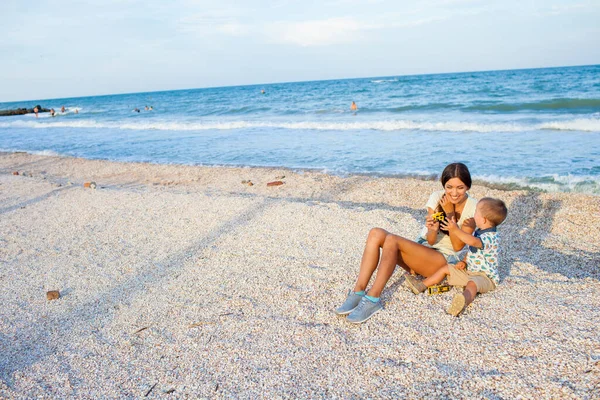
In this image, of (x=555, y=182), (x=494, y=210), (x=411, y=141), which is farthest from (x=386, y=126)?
(x=494, y=210)

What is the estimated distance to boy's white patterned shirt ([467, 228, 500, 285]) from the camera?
11.0ft

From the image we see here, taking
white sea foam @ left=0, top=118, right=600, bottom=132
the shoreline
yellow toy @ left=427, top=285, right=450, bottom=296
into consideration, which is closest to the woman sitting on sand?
yellow toy @ left=427, top=285, right=450, bottom=296

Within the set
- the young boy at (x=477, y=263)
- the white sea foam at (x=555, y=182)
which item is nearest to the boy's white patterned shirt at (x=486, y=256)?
the young boy at (x=477, y=263)

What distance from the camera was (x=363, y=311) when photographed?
3.27 meters

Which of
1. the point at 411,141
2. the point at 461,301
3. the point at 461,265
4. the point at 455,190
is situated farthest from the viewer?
the point at 411,141

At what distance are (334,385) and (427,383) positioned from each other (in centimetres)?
56

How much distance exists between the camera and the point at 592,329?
295 centimetres

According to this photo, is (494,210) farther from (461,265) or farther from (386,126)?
(386,126)

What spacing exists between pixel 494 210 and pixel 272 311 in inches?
77.1

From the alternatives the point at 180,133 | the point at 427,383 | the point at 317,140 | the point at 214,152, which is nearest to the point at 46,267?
the point at 427,383

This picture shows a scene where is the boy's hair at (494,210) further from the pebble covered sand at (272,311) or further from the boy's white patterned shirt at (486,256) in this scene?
the pebble covered sand at (272,311)

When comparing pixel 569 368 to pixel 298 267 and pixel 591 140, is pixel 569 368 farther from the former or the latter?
pixel 591 140

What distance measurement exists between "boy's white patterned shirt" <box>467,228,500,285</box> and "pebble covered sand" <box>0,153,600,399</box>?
23cm

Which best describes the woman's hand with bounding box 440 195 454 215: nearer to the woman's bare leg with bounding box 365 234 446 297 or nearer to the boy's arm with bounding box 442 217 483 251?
the boy's arm with bounding box 442 217 483 251
